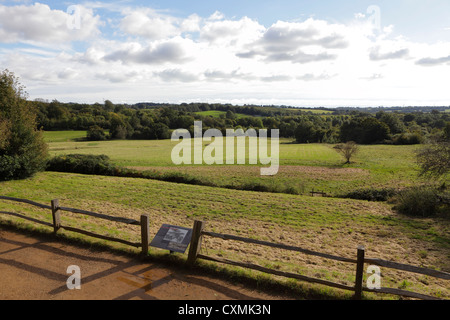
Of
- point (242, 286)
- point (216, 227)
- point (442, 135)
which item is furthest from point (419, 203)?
point (242, 286)

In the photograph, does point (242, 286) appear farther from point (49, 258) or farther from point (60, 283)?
point (49, 258)

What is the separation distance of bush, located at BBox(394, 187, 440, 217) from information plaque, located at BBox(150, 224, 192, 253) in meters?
16.8

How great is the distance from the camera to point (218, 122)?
4326 inches

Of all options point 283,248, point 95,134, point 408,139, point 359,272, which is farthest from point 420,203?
point 95,134

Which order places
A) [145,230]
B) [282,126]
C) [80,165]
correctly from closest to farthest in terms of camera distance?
[145,230] → [80,165] → [282,126]

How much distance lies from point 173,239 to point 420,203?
17.4 m

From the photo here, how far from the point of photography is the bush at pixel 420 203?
58.8 feet

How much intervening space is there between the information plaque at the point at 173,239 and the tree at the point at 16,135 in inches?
869

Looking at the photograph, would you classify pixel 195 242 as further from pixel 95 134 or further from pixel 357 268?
pixel 95 134

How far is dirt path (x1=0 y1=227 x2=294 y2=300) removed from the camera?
20.9 ft

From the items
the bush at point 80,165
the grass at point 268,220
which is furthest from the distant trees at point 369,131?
the bush at point 80,165

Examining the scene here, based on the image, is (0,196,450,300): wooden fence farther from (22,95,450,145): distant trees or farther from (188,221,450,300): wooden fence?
(22,95,450,145): distant trees

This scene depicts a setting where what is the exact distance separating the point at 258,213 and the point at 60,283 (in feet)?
40.3

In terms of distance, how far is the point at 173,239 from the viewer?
7.79 meters
